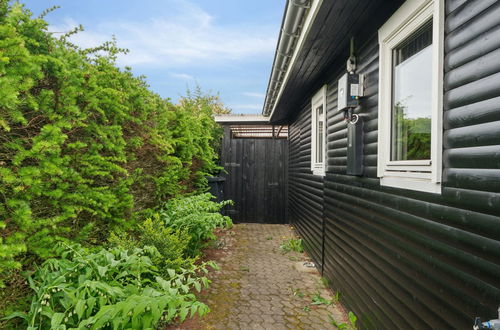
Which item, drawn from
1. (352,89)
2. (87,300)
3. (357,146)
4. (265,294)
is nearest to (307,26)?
(352,89)

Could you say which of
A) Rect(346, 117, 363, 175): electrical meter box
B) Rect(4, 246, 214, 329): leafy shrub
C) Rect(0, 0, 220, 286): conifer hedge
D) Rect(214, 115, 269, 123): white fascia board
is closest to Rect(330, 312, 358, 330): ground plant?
Rect(346, 117, 363, 175): electrical meter box

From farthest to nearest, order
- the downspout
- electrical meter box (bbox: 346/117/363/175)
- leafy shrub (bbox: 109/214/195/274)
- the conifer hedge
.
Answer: leafy shrub (bbox: 109/214/195/274), electrical meter box (bbox: 346/117/363/175), the downspout, the conifer hedge

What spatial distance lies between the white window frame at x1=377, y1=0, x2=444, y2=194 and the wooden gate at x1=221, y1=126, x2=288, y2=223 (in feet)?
19.1

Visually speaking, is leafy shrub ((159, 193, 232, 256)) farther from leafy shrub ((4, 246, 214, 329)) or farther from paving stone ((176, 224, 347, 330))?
leafy shrub ((4, 246, 214, 329))

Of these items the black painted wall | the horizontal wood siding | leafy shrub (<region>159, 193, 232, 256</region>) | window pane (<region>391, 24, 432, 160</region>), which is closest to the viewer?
the black painted wall

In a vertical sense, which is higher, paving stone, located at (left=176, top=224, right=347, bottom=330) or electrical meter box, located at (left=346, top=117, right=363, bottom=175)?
electrical meter box, located at (left=346, top=117, right=363, bottom=175)

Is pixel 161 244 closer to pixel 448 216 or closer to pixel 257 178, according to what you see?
pixel 448 216

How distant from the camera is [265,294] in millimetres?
3713

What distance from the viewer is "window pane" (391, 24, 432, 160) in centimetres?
201

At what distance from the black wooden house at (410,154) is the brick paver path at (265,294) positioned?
38 cm

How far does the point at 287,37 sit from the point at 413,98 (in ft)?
6.14

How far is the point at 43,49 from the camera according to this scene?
2.07 m

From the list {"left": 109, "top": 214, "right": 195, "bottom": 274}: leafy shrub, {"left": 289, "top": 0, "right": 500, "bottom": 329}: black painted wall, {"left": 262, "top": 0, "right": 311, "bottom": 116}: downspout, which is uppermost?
{"left": 262, "top": 0, "right": 311, "bottom": 116}: downspout

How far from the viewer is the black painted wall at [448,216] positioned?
1390 mm
